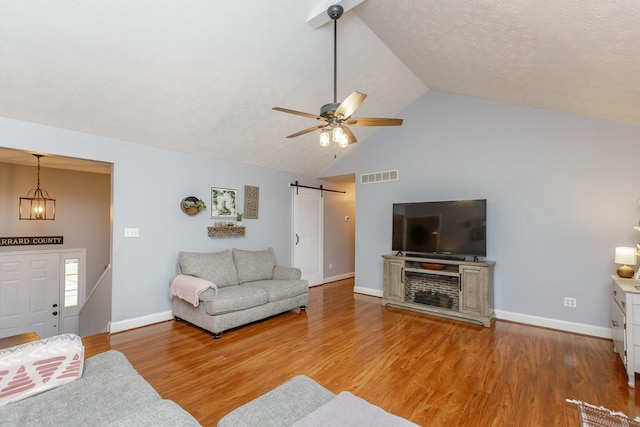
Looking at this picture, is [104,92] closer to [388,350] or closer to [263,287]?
[263,287]

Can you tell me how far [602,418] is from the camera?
1.99 metres

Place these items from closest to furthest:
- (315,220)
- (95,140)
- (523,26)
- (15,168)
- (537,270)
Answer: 1. (523,26)
2. (95,140)
3. (537,270)
4. (15,168)
5. (315,220)

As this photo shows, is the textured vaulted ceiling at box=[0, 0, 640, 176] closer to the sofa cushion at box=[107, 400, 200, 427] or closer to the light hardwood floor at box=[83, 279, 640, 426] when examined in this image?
the light hardwood floor at box=[83, 279, 640, 426]

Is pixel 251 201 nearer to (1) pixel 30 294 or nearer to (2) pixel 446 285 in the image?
(2) pixel 446 285

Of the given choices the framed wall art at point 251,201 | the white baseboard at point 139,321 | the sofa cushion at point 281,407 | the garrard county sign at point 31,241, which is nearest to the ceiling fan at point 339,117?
the sofa cushion at point 281,407

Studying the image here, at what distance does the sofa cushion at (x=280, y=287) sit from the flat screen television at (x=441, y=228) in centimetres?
169

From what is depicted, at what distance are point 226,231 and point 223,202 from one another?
464 millimetres

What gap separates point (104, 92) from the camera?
2.88m

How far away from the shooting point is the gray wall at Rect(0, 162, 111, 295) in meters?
4.43

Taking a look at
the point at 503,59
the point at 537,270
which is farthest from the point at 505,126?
the point at 537,270

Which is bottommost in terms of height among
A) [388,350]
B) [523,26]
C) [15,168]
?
[388,350]

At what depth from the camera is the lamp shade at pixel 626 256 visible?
2.94 meters

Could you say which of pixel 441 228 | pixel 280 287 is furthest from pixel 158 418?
pixel 441 228

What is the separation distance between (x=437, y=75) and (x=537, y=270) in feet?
9.50
